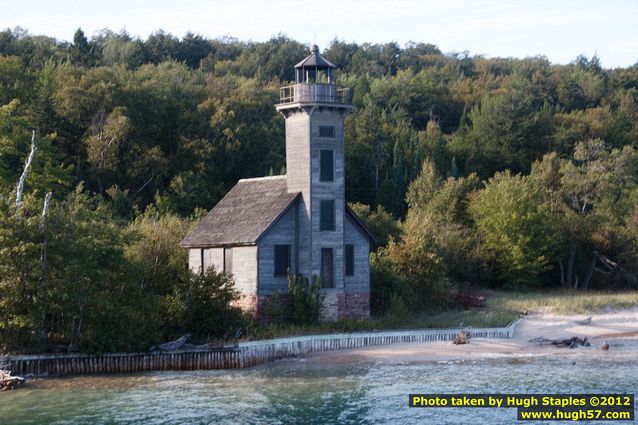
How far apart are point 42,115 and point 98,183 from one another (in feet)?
18.5

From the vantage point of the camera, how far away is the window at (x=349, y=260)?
46.4 metres

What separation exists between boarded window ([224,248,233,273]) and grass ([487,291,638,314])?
14.5 m

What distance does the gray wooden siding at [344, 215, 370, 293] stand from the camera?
4644cm

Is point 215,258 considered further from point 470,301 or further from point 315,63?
point 470,301

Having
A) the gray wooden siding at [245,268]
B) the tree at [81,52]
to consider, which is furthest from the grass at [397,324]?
the tree at [81,52]

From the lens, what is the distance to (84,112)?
220ft

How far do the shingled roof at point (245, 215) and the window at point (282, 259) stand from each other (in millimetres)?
1355

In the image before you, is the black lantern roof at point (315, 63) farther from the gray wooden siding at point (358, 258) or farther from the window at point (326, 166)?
the gray wooden siding at point (358, 258)

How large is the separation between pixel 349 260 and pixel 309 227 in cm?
314

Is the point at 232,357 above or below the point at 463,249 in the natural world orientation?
below

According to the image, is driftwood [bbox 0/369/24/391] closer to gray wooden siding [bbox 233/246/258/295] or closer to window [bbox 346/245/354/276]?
gray wooden siding [bbox 233/246/258/295]

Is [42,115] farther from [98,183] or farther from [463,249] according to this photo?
[463,249]

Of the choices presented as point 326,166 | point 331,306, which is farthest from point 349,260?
point 326,166

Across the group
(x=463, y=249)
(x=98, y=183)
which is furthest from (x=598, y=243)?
(x=98, y=183)
